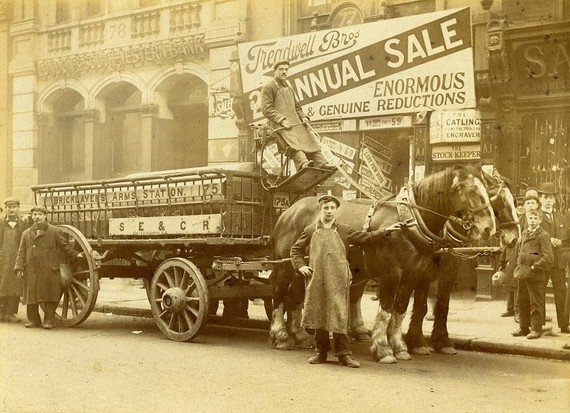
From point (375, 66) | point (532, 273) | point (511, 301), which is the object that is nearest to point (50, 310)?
point (532, 273)

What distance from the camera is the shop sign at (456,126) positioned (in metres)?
13.0

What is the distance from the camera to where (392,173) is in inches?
566

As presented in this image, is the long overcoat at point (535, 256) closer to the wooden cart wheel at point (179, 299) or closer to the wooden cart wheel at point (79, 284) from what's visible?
the wooden cart wheel at point (179, 299)

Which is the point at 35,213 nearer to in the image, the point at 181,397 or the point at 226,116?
the point at 181,397

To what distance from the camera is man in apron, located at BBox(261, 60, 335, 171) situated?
883cm

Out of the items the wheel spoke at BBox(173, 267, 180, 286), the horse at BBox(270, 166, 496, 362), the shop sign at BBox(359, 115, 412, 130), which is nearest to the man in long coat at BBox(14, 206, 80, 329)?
the wheel spoke at BBox(173, 267, 180, 286)

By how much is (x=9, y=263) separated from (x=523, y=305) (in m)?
6.86

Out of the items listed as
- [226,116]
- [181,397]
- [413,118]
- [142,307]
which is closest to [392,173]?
[413,118]

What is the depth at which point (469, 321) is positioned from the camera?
1030 cm

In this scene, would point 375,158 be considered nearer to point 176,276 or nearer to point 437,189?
point 176,276

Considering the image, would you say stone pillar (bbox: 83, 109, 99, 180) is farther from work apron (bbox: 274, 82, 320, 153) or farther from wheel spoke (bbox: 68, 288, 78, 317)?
work apron (bbox: 274, 82, 320, 153)

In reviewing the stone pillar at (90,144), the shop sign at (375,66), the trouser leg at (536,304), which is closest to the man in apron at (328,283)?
the trouser leg at (536,304)

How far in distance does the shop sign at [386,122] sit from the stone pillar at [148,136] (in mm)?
5127

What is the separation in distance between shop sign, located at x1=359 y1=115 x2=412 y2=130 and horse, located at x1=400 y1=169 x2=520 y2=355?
5865mm
